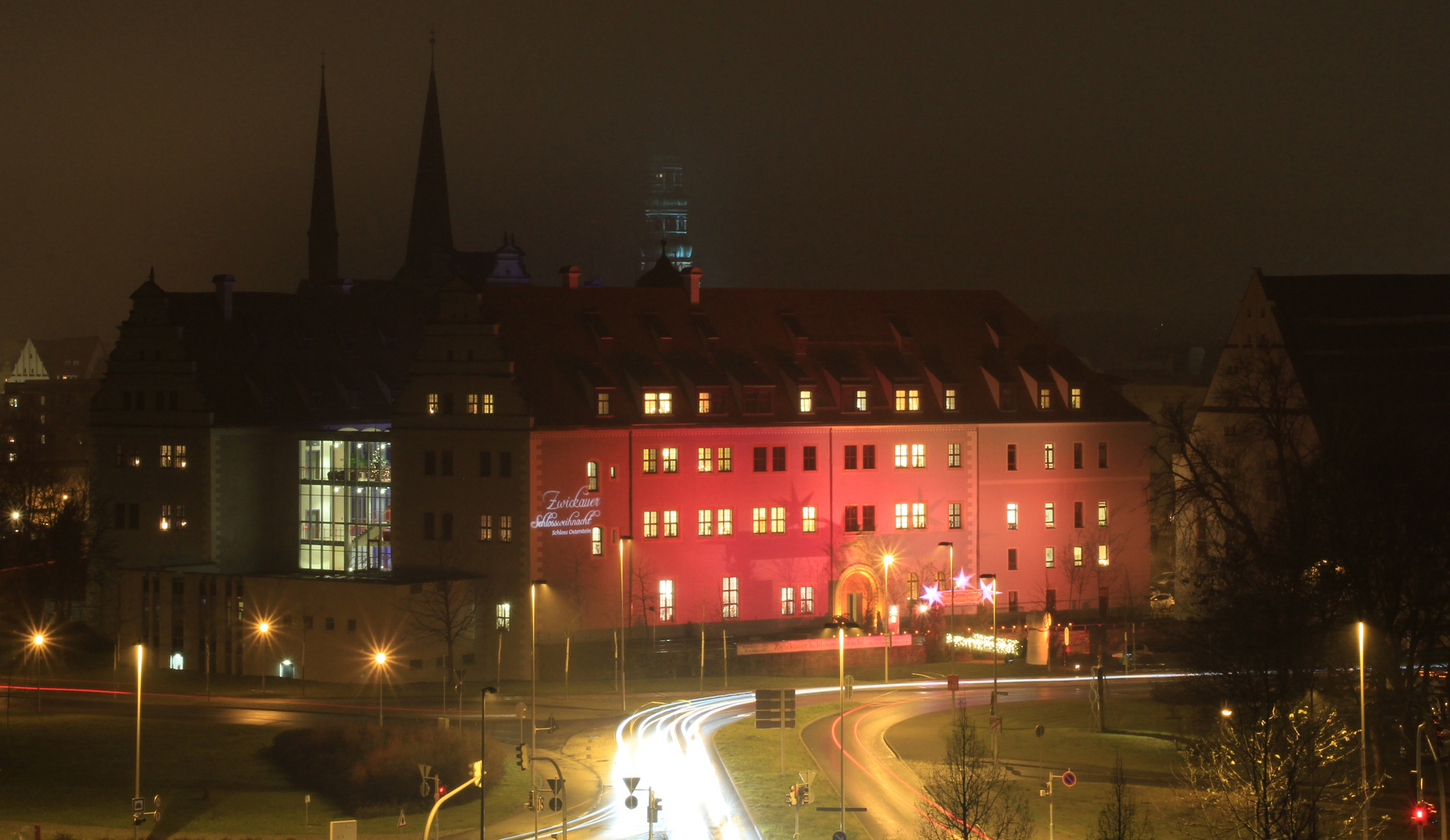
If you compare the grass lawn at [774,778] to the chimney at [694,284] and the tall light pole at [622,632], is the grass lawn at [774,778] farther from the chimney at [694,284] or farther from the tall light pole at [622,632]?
the chimney at [694,284]

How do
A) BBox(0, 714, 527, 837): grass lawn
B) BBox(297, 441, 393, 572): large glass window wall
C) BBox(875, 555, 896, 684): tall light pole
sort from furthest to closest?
BBox(297, 441, 393, 572): large glass window wall
BBox(875, 555, 896, 684): tall light pole
BBox(0, 714, 527, 837): grass lawn

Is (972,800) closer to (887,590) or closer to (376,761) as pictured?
(376,761)

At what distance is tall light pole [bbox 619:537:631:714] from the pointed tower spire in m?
62.7

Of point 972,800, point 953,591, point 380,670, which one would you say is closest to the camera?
point 972,800

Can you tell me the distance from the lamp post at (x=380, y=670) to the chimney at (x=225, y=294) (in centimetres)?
2573

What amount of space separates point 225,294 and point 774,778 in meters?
50.1

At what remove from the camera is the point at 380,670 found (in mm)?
69250

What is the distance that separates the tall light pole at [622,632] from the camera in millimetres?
68312

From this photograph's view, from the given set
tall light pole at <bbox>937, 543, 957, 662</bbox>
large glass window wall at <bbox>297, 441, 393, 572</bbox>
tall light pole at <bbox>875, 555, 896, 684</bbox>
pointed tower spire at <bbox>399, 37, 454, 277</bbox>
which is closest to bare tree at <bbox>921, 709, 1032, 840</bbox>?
tall light pole at <bbox>937, 543, 957, 662</bbox>

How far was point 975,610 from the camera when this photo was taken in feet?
284

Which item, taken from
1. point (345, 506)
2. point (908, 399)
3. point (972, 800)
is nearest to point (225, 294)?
point (345, 506)

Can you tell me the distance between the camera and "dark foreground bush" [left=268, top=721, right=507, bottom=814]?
179 feet

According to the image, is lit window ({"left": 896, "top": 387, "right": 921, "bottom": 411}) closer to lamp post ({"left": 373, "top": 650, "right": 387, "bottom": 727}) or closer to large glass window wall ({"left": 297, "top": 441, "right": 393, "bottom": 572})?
large glass window wall ({"left": 297, "top": 441, "right": 393, "bottom": 572})

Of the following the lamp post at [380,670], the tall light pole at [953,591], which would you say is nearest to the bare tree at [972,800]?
the lamp post at [380,670]
